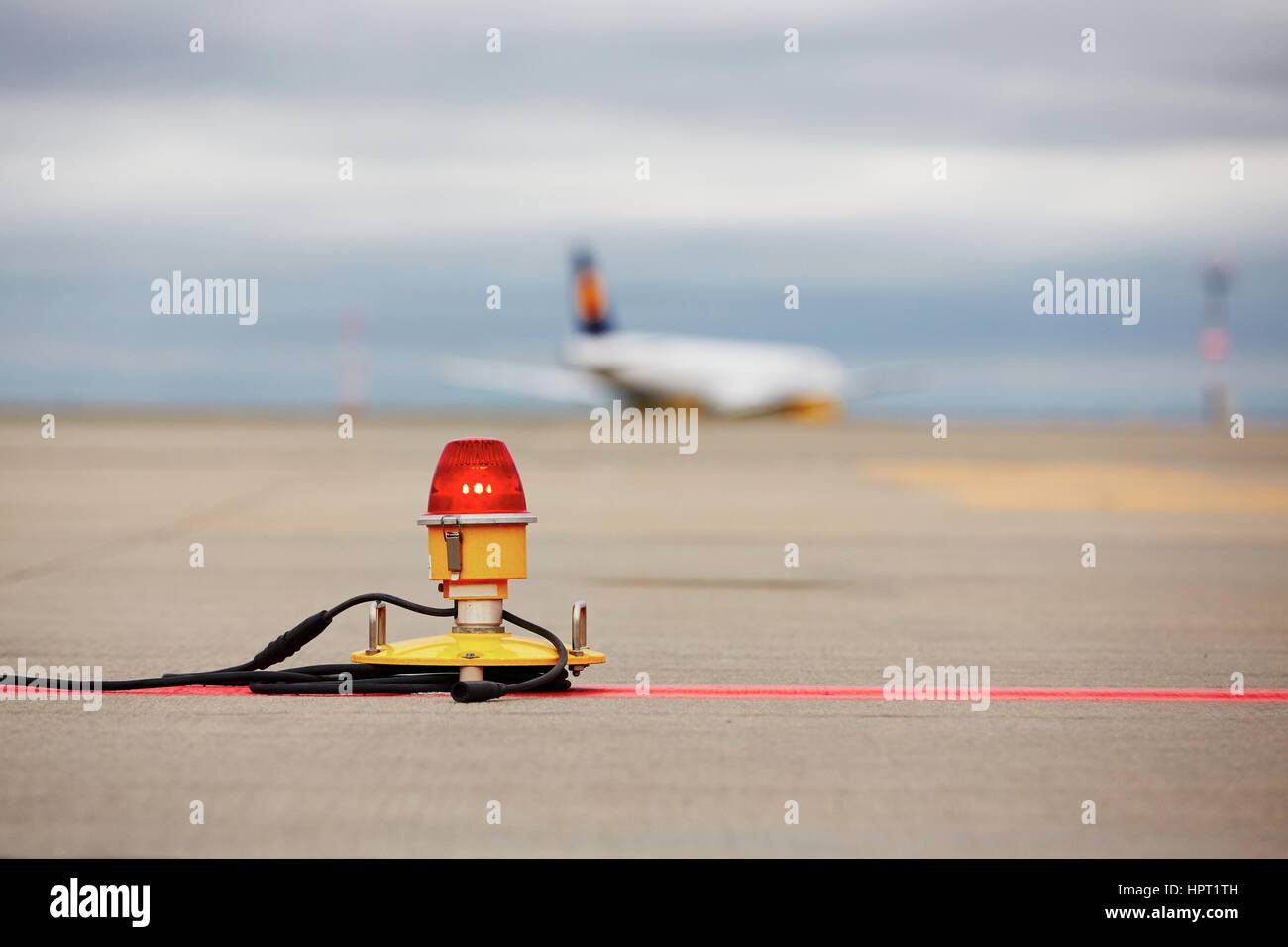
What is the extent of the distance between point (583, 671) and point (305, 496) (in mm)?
18207

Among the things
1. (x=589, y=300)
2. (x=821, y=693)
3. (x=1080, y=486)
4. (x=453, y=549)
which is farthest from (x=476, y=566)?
(x=589, y=300)

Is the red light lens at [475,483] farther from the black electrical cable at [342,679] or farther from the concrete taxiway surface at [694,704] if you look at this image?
the concrete taxiway surface at [694,704]

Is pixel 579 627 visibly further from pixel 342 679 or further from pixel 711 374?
pixel 711 374

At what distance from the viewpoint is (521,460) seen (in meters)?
41.8

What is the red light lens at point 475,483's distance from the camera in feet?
24.9

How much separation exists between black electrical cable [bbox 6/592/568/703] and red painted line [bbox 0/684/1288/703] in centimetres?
6

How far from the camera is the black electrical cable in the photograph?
25.3 ft

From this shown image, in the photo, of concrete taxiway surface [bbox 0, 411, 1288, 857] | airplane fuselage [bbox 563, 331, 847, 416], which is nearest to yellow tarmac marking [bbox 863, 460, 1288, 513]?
concrete taxiway surface [bbox 0, 411, 1288, 857]

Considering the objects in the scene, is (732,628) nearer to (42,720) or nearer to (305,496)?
(42,720)

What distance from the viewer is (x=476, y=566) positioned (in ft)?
25.0

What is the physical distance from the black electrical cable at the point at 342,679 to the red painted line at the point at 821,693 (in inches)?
2.3

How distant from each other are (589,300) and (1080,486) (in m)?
57.4
